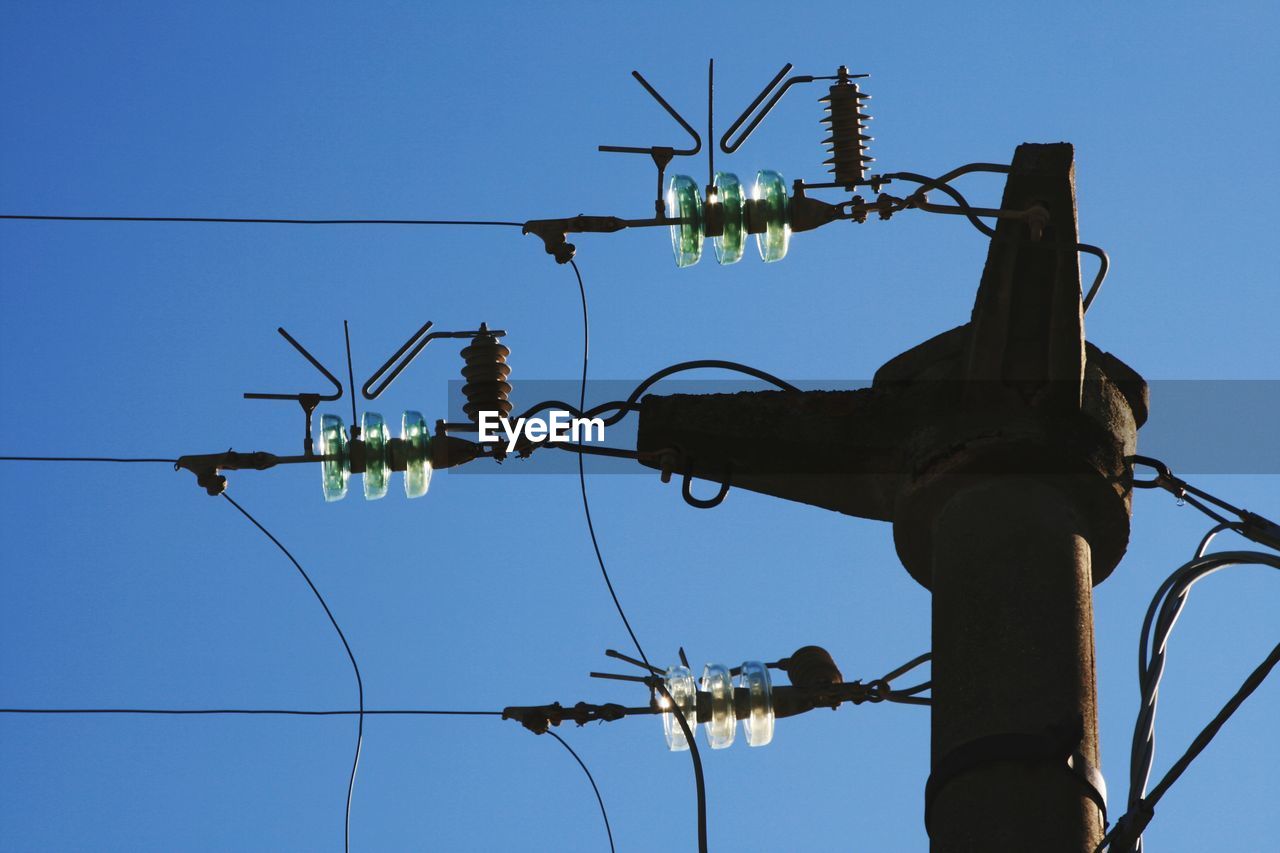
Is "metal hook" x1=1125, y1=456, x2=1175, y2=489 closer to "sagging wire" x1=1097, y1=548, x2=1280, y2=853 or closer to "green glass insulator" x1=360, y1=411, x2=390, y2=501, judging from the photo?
"sagging wire" x1=1097, y1=548, x2=1280, y2=853

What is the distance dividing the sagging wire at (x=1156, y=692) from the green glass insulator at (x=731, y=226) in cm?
175

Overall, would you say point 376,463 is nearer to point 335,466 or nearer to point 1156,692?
point 335,466

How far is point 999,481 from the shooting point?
5.52 meters

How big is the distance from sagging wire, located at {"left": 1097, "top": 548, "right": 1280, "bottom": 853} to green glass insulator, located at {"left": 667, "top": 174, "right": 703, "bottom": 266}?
1.86 metres

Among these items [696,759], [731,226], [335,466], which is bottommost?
[696,759]

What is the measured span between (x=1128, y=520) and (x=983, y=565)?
25.6 inches

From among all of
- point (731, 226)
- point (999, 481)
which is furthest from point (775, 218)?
point (999, 481)

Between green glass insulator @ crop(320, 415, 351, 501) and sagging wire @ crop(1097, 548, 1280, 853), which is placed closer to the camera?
sagging wire @ crop(1097, 548, 1280, 853)

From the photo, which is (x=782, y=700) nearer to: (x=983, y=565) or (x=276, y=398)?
(x=983, y=565)

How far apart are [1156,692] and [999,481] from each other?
2.72 ft

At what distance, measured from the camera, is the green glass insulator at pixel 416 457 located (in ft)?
20.9

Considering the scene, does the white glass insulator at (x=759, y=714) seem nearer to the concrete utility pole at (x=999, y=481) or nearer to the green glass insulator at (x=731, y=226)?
the concrete utility pole at (x=999, y=481)

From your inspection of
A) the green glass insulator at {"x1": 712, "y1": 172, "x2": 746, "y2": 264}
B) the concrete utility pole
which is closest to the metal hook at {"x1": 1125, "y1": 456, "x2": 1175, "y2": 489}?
the concrete utility pole

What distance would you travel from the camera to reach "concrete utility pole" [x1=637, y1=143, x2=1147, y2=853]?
193 inches
